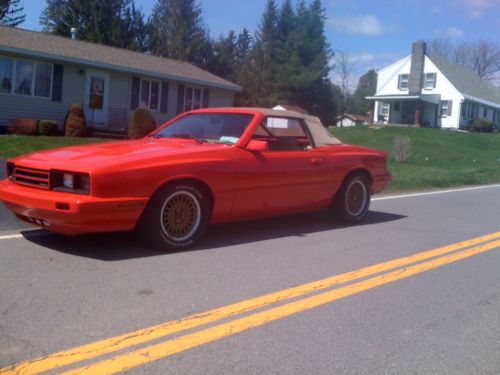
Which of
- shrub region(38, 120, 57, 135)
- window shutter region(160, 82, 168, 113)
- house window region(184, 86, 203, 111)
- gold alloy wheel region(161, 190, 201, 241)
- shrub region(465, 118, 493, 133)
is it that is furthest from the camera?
shrub region(465, 118, 493, 133)

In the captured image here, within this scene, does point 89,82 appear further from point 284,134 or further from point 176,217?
point 176,217

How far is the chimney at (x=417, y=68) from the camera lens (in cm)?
4566

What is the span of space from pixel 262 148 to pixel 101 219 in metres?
2.05

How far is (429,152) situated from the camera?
27188mm

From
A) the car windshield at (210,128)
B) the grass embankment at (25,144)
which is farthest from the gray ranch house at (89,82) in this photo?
the car windshield at (210,128)

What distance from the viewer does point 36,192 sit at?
522 cm

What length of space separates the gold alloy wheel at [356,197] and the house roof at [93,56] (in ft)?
45.8

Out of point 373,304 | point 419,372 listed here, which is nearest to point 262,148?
point 373,304

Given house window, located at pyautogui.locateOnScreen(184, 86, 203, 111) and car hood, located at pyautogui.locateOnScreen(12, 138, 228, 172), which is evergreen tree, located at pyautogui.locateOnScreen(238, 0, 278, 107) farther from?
car hood, located at pyautogui.locateOnScreen(12, 138, 228, 172)

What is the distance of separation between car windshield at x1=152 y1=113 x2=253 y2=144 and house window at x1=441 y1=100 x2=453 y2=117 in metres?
41.0

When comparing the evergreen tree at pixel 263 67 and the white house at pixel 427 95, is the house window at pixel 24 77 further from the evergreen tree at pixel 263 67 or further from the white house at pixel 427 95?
the evergreen tree at pixel 263 67

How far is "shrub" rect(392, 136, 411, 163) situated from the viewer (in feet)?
67.1

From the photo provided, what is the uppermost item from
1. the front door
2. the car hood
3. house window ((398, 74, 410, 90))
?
house window ((398, 74, 410, 90))

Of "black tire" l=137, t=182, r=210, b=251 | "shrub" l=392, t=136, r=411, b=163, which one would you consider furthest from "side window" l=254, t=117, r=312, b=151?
"shrub" l=392, t=136, r=411, b=163
